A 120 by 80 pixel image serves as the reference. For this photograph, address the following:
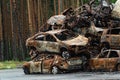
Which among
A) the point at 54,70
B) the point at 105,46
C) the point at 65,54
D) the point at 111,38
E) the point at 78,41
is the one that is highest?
the point at 111,38

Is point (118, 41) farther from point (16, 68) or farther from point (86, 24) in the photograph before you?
point (16, 68)

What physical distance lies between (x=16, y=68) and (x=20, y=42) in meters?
8.01

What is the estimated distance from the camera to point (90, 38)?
94.2 feet

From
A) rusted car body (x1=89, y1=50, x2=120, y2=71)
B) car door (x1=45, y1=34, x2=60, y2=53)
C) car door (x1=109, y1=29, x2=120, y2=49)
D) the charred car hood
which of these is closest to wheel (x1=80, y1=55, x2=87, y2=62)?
rusted car body (x1=89, y1=50, x2=120, y2=71)

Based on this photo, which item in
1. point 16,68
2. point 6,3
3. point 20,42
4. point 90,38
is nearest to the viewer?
point 90,38

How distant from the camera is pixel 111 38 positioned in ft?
90.6

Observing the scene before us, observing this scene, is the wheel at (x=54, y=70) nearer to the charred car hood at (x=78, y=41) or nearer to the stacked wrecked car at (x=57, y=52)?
the stacked wrecked car at (x=57, y=52)

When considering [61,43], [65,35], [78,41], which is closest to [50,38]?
[65,35]

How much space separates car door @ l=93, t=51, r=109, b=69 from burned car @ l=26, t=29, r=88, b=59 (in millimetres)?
1068

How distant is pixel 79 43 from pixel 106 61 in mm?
2107

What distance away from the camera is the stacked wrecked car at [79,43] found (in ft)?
86.0

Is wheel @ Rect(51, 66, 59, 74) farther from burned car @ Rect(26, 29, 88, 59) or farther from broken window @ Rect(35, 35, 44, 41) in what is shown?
broken window @ Rect(35, 35, 44, 41)

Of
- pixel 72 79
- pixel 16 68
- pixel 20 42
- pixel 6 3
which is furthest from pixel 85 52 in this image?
pixel 6 3

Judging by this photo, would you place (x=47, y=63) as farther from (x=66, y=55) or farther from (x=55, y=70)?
(x=66, y=55)
